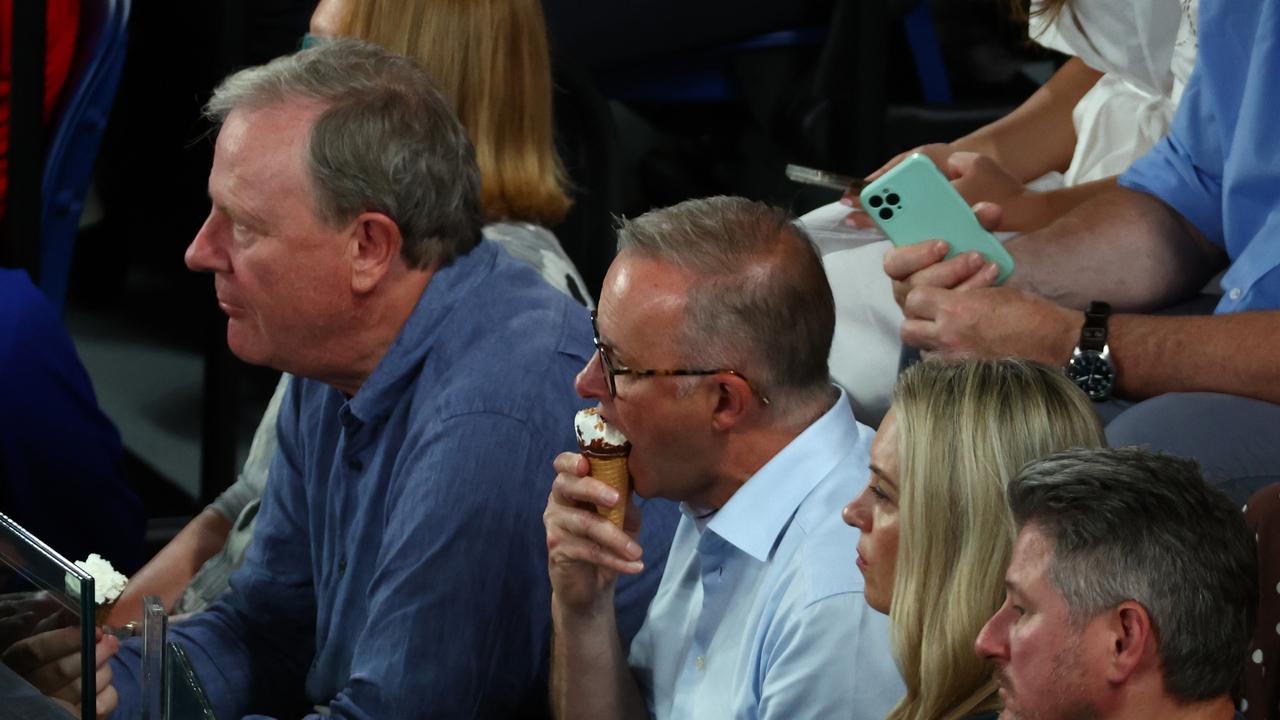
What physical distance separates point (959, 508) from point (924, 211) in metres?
0.66

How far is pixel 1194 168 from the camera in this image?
2492 mm

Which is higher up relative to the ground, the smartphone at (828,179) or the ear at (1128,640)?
the smartphone at (828,179)

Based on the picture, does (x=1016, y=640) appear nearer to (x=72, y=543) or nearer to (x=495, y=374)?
(x=495, y=374)

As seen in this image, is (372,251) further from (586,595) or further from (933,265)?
(933,265)

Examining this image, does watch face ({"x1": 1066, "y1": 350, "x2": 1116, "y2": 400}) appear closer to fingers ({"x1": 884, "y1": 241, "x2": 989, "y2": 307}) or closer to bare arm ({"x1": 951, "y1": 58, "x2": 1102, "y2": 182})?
fingers ({"x1": 884, "y1": 241, "x2": 989, "y2": 307})

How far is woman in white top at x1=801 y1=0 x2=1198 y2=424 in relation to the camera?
8.63 ft

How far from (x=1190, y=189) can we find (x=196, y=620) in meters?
1.48

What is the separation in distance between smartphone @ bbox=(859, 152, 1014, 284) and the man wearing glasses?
0.25 meters

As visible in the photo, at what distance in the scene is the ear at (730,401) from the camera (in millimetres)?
1903

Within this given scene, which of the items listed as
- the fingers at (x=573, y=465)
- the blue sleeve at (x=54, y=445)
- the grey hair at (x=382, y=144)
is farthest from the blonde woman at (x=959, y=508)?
the blue sleeve at (x=54, y=445)

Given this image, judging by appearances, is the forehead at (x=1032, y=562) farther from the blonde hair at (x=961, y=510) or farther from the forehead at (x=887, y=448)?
the forehead at (x=887, y=448)

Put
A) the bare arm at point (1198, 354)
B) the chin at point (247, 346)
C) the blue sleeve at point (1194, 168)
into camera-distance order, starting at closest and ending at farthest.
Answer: the bare arm at point (1198, 354)
the chin at point (247, 346)
the blue sleeve at point (1194, 168)

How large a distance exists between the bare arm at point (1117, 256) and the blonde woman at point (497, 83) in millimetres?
745

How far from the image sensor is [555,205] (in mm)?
2947
